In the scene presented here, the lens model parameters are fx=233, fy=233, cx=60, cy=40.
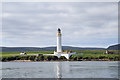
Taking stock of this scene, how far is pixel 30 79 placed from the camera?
120 feet

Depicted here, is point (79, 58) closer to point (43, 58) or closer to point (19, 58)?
point (43, 58)

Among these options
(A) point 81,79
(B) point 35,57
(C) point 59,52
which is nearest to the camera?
(A) point 81,79

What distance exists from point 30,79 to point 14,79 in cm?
257

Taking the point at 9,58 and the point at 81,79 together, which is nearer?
the point at 81,79

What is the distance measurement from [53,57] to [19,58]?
20.9 metres

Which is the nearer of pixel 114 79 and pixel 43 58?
pixel 114 79

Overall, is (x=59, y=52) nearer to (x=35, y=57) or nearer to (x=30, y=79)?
(x=35, y=57)

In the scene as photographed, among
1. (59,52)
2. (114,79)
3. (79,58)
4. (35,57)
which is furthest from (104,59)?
(114,79)

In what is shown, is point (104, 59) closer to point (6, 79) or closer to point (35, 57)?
point (35, 57)

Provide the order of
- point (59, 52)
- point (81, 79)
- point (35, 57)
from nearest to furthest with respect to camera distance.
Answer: point (81, 79) < point (59, 52) < point (35, 57)

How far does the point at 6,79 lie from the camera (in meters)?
37.1

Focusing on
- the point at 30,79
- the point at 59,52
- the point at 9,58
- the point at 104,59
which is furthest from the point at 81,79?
the point at 9,58

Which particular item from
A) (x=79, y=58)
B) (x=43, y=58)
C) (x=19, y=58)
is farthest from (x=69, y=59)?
(x=19, y=58)

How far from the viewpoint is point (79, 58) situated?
11575cm
